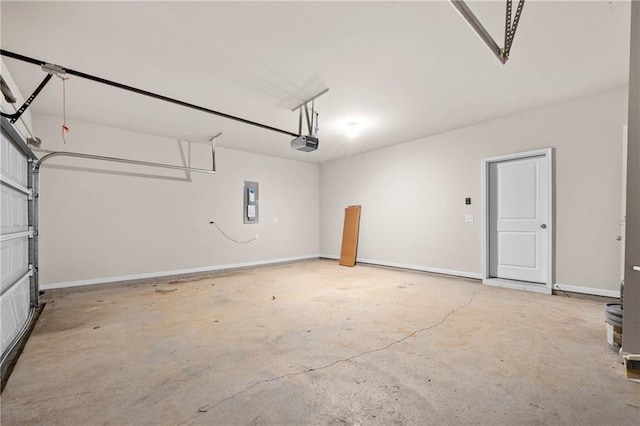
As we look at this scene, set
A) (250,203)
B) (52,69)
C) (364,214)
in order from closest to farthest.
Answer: (52,69)
(250,203)
(364,214)

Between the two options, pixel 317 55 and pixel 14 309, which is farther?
pixel 317 55

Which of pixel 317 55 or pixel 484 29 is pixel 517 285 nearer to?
pixel 484 29

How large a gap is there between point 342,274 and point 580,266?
3809 millimetres

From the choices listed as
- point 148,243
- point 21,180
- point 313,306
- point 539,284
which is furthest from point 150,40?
point 539,284

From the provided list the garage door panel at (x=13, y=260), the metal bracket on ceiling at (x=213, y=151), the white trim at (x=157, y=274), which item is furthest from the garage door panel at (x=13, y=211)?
the metal bracket on ceiling at (x=213, y=151)

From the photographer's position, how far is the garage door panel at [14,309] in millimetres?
2505

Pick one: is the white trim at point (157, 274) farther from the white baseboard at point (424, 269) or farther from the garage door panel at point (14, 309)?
the white baseboard at point (424, 269)

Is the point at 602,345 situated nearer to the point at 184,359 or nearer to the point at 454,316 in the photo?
the point at 454,316

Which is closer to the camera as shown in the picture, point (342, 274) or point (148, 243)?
point (148, 243)

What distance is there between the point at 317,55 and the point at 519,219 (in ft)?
13.6

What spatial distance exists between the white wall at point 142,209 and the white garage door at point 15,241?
129 centimetres

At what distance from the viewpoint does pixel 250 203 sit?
7000 mm

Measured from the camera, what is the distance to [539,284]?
455 cm

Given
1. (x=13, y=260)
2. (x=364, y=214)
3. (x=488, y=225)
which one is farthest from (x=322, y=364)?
(x=364, y=214)
